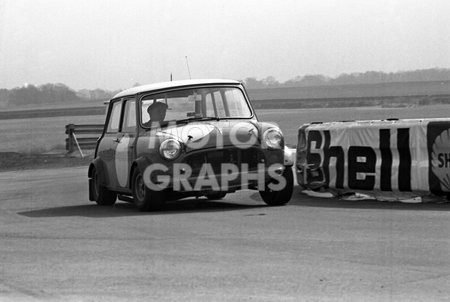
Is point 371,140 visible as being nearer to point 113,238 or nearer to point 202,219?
point 202,219

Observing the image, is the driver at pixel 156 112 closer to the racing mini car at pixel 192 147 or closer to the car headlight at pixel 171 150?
the racing mini car at pixel 192 147

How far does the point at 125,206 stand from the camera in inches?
520

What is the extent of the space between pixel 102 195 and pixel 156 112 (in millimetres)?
1838

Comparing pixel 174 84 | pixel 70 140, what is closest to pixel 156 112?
pixel 174 84

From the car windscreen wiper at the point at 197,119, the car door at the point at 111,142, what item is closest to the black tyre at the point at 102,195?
the car door at the point at 111,142

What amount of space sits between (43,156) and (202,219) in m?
21.7

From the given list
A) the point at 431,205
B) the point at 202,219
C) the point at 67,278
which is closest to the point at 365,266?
the point at 67,278

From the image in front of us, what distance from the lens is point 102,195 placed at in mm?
13422

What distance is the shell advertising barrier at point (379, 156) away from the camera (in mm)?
11508

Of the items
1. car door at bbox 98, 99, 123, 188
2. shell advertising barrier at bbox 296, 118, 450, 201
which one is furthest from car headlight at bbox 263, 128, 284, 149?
car door at bbox 98, 99, 123, 188

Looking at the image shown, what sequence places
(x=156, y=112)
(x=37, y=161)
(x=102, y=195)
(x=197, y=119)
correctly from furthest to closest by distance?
(x=37, y=161), (x=102, y=195), (x=156, y=112), (x=197, y=119)

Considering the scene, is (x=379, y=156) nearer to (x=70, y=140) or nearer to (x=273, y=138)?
Answer: (x=273, y=138)

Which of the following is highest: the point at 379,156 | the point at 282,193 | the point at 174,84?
the point at 174,84

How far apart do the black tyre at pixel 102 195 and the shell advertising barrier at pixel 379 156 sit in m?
2.74
